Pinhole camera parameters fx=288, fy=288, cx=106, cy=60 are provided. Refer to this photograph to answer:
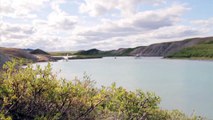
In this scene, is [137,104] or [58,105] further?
[137,104]

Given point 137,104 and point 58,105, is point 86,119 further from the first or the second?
point 137,104

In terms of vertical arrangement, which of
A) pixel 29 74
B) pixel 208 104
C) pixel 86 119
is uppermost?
pixel 29 74

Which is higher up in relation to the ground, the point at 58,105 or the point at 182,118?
the point at 58,105

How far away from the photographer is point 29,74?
20.9 feet

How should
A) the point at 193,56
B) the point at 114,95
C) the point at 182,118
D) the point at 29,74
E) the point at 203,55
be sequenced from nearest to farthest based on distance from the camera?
the point at 29,74 < the point at 114,95 < the point at 182,118 < the point at 203,55 < the point at 193,56

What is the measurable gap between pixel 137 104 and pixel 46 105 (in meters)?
2.74

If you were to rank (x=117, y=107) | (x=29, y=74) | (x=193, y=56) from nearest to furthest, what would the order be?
(x=29, y=74)
(x=117, y=107)
(x=193, y=56)

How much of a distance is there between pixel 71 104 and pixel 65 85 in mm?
671

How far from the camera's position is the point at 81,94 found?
6648mm

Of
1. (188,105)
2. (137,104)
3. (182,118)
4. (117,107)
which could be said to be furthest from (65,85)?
(188,105)

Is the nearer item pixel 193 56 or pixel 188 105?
pixel 188 105

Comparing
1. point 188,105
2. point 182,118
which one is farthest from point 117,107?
point 188,105

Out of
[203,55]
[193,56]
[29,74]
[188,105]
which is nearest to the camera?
[29,74]

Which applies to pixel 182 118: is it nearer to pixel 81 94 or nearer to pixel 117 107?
pixel 117 107
